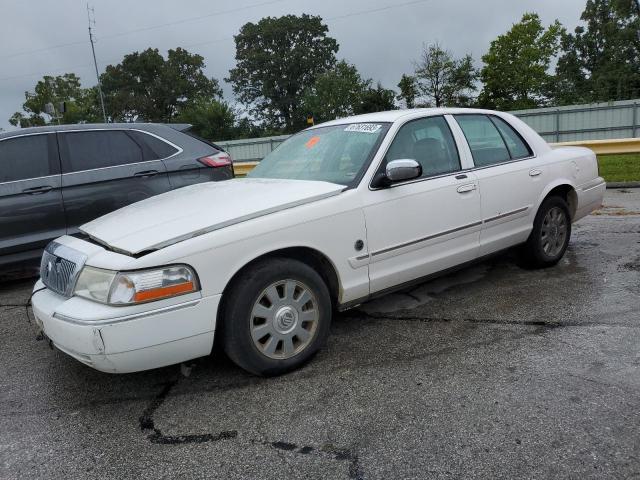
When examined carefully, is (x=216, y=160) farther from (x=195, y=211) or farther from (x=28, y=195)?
(x=195, y=211)

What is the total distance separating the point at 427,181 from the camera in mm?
3924

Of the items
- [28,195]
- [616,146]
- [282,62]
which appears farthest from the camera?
[282,62]

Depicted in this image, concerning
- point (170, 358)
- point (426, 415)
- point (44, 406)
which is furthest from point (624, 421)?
point (44, 406)

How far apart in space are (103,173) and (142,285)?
10.8 ft

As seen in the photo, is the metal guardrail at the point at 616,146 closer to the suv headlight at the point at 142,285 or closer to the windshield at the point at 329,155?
the windshield at the point at 329,155

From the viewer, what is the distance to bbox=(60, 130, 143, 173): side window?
5586mm

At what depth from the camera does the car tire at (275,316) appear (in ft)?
9.82

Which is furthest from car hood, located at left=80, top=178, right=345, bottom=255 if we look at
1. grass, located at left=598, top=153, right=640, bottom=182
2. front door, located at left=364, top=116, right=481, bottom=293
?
grass, located at left=598, top=153, right=640, bottom=182

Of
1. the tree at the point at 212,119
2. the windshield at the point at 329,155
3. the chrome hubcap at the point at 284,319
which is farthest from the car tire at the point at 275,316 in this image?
the tree at the point at 212,119

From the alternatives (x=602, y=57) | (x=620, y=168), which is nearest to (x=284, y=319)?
(x=620, y=168)

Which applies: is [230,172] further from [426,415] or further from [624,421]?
[624,421]

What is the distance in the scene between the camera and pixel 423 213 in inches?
151

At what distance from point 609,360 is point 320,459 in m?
1.88

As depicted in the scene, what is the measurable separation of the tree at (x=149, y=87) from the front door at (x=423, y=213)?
7251 centimetres
